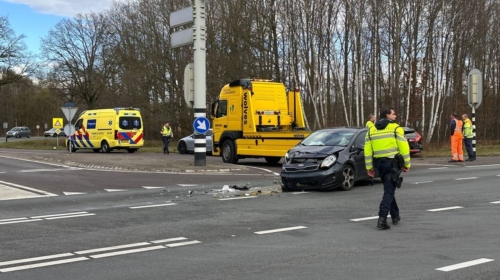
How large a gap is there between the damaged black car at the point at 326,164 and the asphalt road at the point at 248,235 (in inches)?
13.1

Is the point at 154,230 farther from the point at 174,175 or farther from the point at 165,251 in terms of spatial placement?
the point at 174,175

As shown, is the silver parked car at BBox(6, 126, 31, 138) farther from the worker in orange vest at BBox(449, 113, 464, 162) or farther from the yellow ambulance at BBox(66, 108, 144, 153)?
the worker in orange vest at BBox(449, 113, 464, 162)

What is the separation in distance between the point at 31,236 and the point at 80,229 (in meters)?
0.74

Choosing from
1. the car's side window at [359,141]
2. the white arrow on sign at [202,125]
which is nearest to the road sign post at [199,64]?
the white arrow on sign at [202,125]

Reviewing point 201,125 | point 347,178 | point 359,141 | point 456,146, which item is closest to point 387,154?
point 347,178

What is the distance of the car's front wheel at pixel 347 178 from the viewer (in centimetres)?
1230

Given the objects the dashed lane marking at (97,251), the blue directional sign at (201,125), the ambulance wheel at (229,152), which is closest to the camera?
the dashed lane marking at (97,251)

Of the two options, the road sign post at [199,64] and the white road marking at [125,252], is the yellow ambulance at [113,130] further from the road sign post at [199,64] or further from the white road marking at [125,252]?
the white road marking at [125,252]

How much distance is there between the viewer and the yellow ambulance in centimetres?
3023

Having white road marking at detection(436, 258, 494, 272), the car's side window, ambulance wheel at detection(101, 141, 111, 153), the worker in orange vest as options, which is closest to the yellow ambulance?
ambulance wheel at detection(101, 141, 111, 153)

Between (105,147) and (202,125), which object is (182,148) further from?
(202,125)

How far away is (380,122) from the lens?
319 inches

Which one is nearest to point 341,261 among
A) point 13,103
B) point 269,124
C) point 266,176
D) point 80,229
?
point 80,229

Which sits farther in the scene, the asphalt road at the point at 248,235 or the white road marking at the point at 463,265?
the asphalt road at the point at 248,235
